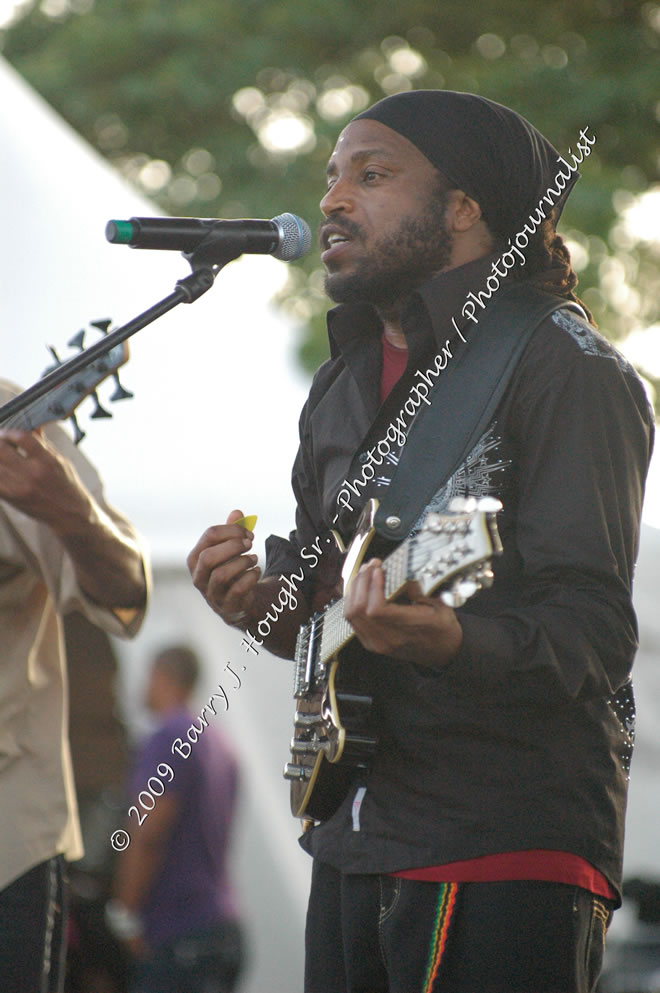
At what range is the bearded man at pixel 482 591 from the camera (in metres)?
1.90

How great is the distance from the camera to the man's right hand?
89.9 inches

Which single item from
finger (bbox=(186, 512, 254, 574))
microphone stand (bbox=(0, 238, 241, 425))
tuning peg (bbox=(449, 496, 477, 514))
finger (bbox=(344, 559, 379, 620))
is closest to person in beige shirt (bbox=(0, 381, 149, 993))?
microphone stand (bbox=(0, 238, 241, 425))

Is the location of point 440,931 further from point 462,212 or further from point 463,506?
point 462,212

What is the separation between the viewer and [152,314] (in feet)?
7.15

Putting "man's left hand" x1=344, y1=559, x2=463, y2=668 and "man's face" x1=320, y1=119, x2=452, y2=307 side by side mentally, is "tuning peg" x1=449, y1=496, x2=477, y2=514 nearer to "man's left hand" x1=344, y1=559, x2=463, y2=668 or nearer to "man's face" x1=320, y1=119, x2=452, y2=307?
"man's left hand" x1=344, y1=559, x2=463, y2=668

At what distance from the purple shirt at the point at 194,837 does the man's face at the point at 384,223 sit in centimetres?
233

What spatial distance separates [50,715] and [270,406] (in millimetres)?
2214

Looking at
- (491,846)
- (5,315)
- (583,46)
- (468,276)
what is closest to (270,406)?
(5,315)

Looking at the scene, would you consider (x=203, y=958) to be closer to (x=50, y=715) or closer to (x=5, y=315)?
(x=50, y=715)

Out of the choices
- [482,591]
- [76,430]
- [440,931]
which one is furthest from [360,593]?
[76,430]

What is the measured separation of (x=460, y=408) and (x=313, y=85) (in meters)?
9.24

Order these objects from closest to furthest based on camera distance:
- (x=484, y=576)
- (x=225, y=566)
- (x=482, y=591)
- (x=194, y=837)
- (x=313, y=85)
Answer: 1. (x=484, y=576)
2. (x=482, y=591)
3. (x=225, y=566)
4. (x=194, y=837)
5. (x=313, y=85)

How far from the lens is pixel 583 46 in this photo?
10.3 metres

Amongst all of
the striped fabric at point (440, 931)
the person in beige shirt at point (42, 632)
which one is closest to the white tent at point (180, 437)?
the person in beige shirt at point (42, 632)
